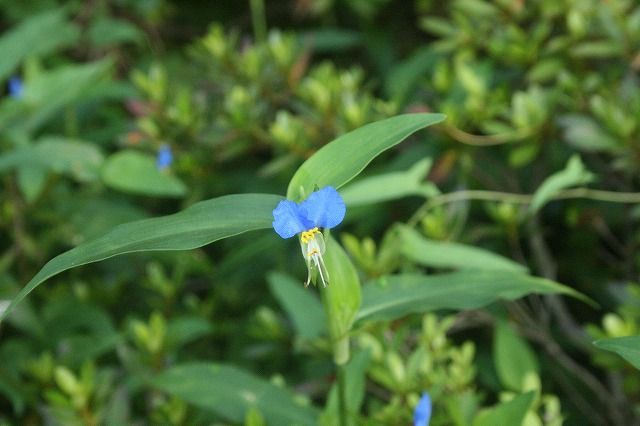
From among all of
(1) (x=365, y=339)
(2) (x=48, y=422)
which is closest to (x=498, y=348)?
(1) (x=365, y=339)

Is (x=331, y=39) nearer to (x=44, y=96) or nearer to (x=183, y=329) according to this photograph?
(x=44, y=96)

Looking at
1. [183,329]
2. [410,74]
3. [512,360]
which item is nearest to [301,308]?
[183,329]

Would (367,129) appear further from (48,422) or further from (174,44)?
(174,44)

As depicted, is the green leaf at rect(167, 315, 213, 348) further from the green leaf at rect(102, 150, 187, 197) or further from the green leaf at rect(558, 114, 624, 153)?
the green leaf at rect(558, 114, 624, 153)

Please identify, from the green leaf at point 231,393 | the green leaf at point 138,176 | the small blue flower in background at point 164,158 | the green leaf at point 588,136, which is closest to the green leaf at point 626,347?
the green leaf at point 231,393

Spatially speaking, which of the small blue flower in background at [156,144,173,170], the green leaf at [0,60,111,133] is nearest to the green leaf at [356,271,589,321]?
the small blue flower in background at [156,144,173,170]

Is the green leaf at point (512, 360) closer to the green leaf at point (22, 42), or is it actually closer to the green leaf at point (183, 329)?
the green leaf at point (183, 329)

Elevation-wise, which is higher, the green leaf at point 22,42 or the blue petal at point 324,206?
the green leaf at point 22,42
